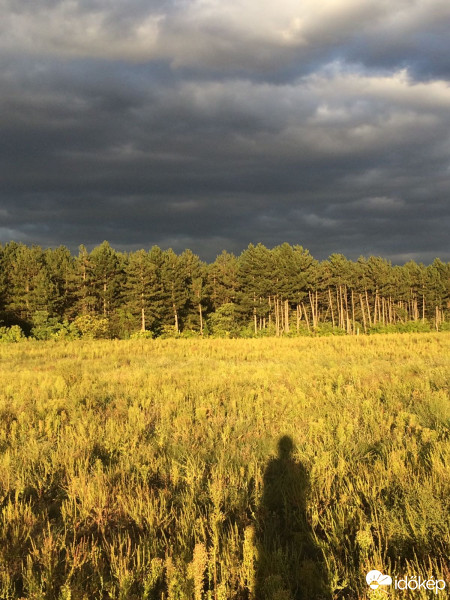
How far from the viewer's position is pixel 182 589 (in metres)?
2.47

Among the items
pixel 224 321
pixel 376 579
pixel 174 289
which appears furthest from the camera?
pixel 224 321

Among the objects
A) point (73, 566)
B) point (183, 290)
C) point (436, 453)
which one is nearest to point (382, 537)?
point (436, 453)

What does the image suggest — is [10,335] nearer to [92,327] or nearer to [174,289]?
[92,327]

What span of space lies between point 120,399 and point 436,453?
6.52 metres

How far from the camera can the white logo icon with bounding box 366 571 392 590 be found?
2312mm

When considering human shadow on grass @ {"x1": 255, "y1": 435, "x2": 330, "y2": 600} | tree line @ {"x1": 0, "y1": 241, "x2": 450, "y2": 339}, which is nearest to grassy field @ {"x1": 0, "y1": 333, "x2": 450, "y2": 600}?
human shadow on grass @ {"x1": 255, "y1": 435, "x2": 330, "y2": 600}

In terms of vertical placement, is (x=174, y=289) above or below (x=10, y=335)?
above

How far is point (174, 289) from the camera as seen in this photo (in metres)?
53.3

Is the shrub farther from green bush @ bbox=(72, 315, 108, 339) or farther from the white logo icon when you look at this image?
the white logo icon

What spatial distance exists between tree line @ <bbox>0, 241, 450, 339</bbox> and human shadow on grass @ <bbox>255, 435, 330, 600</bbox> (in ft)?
107

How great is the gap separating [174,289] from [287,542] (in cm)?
5093

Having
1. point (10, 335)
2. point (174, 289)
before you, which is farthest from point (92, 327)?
point (174, 289)

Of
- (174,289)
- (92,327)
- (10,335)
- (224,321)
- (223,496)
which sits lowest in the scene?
(223,496)

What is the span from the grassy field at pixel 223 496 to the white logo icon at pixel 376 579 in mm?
56
